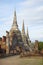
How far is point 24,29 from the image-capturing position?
65562 mm

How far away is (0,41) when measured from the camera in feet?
143

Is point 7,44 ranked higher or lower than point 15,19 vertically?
lower

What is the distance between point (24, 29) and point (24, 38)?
5.33m

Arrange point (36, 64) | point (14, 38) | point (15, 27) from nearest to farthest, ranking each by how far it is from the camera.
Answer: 1. point (36, 64)
2. point (14, 38)
3. point (15, 27)

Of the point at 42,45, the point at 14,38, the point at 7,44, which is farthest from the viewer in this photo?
the point at 42,45

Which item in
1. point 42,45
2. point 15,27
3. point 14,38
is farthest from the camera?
point 15,27

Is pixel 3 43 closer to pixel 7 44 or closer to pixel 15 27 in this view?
pixel 7 44

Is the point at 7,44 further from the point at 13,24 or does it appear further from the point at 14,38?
the point at 13,24

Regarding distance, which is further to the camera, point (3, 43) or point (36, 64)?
point (3, 43)

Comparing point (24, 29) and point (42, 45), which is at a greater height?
point (24, 29)

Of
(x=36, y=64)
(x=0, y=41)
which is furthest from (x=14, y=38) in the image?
(x=36, y=64)

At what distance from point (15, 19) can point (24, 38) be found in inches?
257

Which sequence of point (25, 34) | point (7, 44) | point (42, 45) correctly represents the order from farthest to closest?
point (25, 34) → point (42, 45) → point (7, 44)

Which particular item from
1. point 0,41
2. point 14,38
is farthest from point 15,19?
point 0,41
